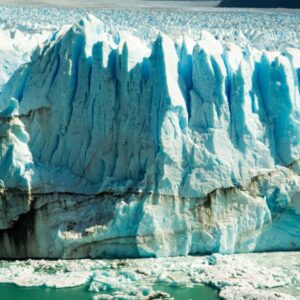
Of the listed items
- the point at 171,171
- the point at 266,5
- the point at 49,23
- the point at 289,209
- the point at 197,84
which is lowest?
the point at 289,209

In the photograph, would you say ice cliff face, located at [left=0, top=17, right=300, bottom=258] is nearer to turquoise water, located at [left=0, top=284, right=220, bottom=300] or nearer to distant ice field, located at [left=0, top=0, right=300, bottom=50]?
turquoise water, located at [left=0, top=284, right=220, bottom=300]

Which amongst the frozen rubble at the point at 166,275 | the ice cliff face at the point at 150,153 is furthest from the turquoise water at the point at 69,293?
the ice cliff face at the point at 150,153

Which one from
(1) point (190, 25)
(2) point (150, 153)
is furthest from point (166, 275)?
(1) point (190, 25)

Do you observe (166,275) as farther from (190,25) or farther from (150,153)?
(190,25)

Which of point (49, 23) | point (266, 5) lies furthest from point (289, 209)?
point (266, 5)

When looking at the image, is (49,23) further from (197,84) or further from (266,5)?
(266,5)

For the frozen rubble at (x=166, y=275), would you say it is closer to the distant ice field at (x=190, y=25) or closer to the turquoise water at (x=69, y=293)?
the turquoise water at (x=69, y=293)
